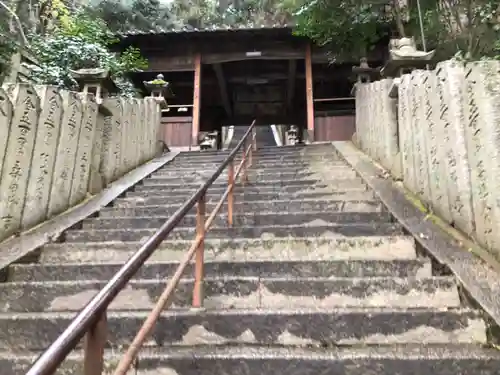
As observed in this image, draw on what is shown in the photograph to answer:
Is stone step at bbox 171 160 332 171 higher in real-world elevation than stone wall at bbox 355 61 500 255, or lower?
higher

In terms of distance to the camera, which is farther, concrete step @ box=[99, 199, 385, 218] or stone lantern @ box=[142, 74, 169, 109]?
stone lantern @ box=[142, 74, 169, 109]

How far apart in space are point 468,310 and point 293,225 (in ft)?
6.14

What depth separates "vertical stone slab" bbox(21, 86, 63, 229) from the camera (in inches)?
165

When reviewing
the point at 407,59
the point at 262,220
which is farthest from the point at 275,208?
the point at 407,59

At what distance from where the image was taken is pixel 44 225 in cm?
435

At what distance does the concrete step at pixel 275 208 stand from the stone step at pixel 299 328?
6.51 feet

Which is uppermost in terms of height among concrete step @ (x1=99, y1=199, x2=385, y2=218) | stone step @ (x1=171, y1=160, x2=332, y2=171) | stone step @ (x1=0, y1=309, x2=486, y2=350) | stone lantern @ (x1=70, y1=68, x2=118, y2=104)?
stone lantern @ (x1=70, y1=68, x2=118, y2=104)

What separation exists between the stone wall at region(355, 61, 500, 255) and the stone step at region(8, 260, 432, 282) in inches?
22.3

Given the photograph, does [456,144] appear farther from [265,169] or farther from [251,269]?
[265,169]

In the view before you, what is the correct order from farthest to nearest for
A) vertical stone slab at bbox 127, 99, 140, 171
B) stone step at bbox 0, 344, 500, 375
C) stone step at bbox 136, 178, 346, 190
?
vertical stone slab at bbox 127, 99, 140, 171 < stone step at bbox 136, 178, 346, 190 < stone step at bbox 0, 344, 500, 375

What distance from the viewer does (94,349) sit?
1201 millimetres

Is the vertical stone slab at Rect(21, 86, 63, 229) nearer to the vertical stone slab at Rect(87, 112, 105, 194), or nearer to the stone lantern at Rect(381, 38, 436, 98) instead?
the vertical stone slab at Rect(87, 112, 105, 194)

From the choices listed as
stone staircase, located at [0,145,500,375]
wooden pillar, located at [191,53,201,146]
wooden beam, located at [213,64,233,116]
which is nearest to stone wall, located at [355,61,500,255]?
stone staircase, located at [0,145,500,375]

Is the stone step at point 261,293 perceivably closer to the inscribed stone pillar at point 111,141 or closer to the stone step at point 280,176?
the inscribed stone pillar at point 111,141
